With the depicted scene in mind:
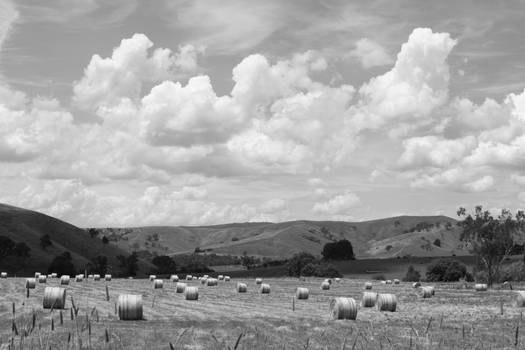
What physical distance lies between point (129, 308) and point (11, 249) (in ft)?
548

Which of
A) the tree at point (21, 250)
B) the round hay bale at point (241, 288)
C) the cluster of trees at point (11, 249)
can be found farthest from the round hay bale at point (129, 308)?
the tree at point (21, 250)

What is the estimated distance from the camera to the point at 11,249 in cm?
17925

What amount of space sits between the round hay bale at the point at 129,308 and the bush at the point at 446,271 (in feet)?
298

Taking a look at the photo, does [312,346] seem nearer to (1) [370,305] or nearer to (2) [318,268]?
(1) [370,305]

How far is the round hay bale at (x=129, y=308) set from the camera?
25875 mm

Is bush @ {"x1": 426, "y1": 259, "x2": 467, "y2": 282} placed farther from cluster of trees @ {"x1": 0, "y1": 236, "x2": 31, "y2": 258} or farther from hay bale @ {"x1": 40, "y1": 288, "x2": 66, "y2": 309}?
cluster of trees @ {"x1": 0, "y1": 236, "x2": 31, "y2": 258}

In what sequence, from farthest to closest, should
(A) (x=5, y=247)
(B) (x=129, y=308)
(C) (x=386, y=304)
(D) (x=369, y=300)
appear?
(A) (x=5, y=247) → (D) (x=369, y=300) → (C) (x=386, y=304) → (B) (x=129, y=308)

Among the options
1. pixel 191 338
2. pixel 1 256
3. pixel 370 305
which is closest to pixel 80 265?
pixel 1 256

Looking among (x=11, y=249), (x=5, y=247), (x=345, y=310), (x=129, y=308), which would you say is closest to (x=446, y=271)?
(x=345, y=310)

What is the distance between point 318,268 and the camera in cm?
12000

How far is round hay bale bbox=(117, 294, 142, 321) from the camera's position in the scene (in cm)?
2588

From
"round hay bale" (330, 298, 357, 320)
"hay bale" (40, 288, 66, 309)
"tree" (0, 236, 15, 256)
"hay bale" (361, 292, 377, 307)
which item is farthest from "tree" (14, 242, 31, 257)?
"round hay bale" (330, 298, 357, 320)

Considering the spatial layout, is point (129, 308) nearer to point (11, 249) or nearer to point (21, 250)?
point (11, 249)

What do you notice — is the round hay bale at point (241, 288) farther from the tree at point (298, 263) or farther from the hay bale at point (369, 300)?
the tree at point (298, 263)
